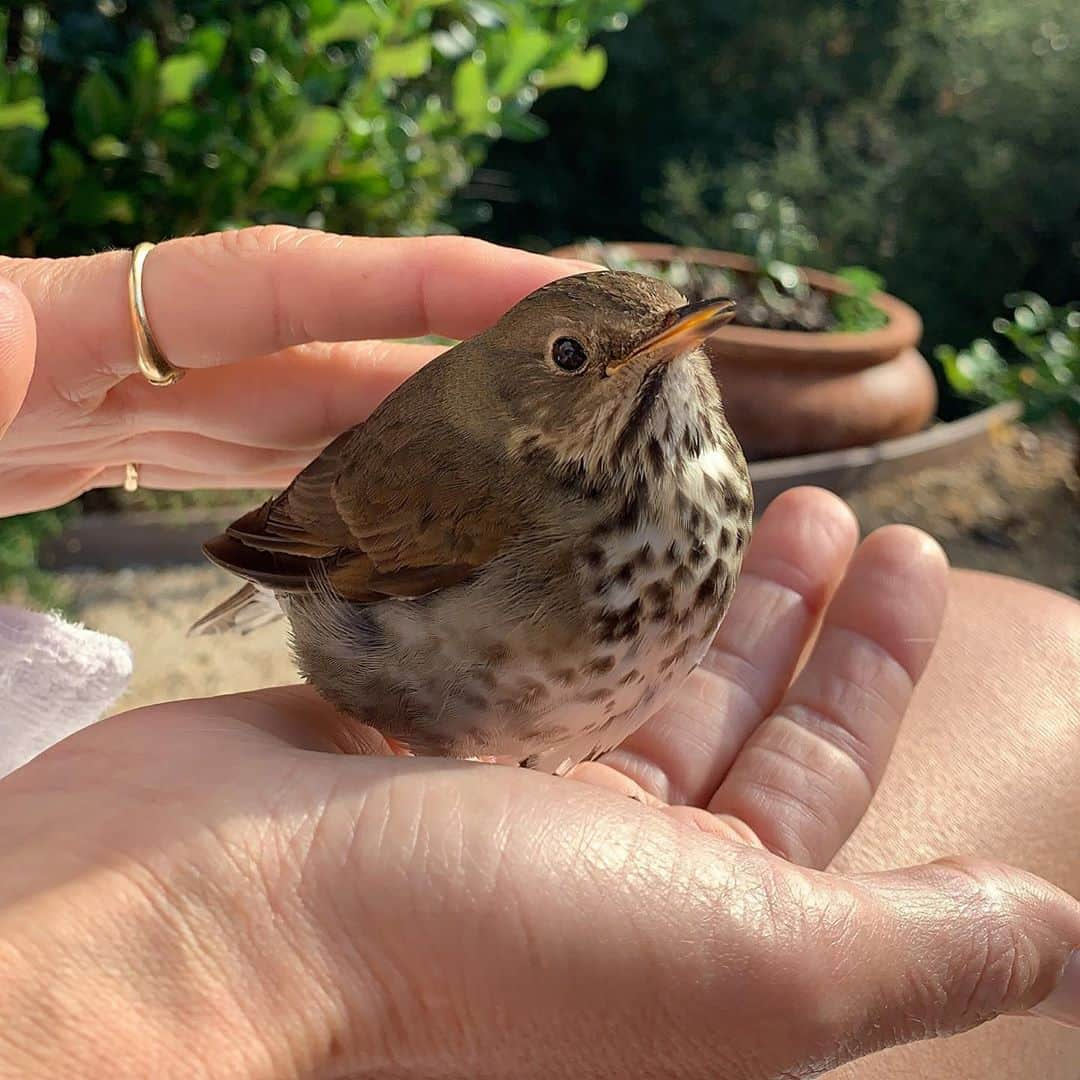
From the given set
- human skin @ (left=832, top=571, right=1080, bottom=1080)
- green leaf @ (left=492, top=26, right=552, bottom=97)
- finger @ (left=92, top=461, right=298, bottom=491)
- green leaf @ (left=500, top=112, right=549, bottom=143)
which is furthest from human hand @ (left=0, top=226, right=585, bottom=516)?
green leaf @ (left=500, top=112, right=549, bottom=143)

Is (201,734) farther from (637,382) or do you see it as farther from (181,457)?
(181,457)

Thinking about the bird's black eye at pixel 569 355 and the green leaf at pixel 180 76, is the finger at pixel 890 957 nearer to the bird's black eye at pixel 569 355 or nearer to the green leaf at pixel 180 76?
the bird's black eye at pixel 569 355

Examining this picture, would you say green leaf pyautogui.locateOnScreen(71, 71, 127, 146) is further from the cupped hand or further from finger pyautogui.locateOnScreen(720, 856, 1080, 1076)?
finger pyautogui.locateOnScreen(720, 856, 1080, 1076)

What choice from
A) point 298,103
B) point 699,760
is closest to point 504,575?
point 699,760

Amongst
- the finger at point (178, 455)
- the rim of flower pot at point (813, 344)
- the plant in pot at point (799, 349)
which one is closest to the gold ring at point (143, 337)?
the finger at point (178, 455)

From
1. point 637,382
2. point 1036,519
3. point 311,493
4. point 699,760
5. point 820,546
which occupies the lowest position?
point 1036,519

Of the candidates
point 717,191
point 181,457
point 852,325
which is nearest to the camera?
point 181,457
